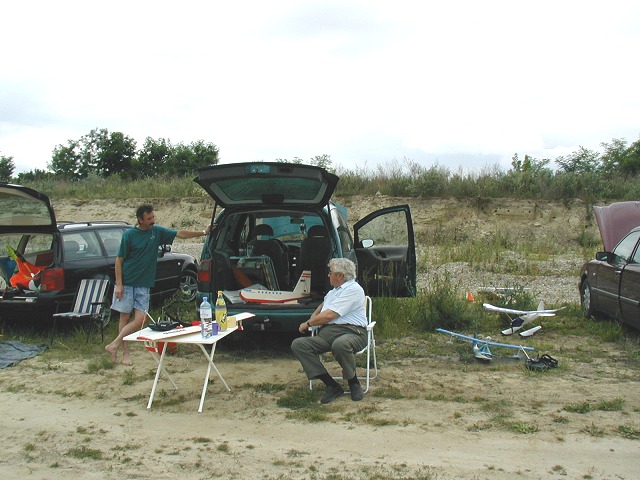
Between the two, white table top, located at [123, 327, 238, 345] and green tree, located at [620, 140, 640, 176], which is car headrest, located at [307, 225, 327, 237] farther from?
green tree, located at [620, 140, 640, 176]

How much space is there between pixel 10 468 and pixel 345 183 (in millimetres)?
22433

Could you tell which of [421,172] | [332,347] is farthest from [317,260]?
[421,172]

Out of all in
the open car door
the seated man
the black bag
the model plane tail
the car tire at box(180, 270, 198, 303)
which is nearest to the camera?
the seated man

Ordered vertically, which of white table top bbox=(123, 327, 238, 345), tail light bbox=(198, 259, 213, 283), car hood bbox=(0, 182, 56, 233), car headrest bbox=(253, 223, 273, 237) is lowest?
white table top bbox=(123, 327, 238, 345)

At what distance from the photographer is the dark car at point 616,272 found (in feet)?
25.4

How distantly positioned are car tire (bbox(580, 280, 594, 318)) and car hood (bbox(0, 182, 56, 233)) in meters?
7.43

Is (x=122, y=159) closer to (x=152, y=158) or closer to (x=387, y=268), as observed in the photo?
(x=152, y=158)

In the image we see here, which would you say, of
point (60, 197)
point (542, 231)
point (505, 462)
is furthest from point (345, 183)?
point (505, 462)

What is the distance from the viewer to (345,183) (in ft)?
86.1

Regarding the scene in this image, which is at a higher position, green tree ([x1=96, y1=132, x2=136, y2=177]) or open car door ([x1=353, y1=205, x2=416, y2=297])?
green tree ([x1=96, y1=132, x2=136, y2=177])

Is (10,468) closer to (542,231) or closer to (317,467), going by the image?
(317,467)

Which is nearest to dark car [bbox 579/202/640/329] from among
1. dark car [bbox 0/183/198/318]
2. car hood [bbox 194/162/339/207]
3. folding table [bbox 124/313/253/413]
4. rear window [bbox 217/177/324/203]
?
car hood [bbox 194/162/339/207]

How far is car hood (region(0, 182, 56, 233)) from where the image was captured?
8023 mm

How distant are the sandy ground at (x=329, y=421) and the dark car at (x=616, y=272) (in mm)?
716
